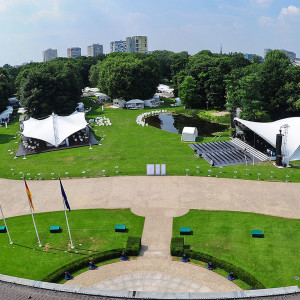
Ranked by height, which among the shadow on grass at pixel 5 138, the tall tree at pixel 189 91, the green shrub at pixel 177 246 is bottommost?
the green shrub at pixel 177 246

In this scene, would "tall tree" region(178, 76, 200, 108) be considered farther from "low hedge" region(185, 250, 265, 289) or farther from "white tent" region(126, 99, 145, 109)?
"low hedge" region(185, 250, 265, 289)

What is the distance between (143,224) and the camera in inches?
1281

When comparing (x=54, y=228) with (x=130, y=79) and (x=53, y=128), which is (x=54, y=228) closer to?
(x=53, y=128)

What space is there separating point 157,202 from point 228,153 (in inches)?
823

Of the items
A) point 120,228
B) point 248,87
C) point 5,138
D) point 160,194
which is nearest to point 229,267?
point 120,228

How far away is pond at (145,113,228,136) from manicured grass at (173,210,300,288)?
119 ft

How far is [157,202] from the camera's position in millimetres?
36750

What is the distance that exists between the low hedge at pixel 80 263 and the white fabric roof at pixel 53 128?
34.5m

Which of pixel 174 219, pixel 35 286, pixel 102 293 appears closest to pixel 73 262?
pixel 35 286

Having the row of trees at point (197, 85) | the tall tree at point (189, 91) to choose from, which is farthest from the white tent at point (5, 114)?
the tall tree at point (189, 91)

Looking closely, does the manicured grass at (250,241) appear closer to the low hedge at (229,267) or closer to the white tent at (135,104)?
the low hedge at (229,267)

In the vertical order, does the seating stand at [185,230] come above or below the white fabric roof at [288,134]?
below

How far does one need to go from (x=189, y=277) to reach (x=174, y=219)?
869cm

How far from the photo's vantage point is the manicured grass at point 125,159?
1795 inches
